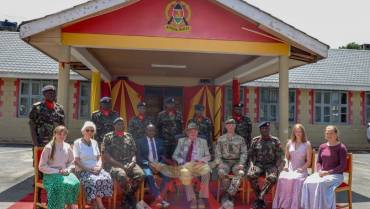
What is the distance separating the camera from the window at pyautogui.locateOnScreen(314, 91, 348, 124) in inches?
Result: 807

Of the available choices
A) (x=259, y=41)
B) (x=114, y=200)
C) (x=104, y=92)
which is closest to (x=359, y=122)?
(x=104, y=92)

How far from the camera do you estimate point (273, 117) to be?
65.8 ft

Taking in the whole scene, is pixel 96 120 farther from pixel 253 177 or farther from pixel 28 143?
pixel 28 143

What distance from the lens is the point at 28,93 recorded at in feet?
63.7

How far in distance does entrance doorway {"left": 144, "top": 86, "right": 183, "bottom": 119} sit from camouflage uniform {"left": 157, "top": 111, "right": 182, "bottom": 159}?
774 cm

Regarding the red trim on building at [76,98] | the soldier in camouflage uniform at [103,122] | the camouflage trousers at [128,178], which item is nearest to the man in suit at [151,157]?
the camouflage trousers at [128,178]

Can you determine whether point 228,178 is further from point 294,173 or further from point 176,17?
point 176,17

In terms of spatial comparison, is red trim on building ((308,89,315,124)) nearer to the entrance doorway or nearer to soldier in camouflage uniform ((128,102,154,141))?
the entrance doorway

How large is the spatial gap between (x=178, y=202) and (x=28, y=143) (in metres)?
13.3

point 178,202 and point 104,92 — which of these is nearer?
point 178,202

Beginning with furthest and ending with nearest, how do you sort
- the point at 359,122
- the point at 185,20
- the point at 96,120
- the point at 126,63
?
the point at 359,122
the point at 126,63
the point at 185,20
the point at 96,120

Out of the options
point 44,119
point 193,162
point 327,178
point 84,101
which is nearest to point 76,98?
point 84,101

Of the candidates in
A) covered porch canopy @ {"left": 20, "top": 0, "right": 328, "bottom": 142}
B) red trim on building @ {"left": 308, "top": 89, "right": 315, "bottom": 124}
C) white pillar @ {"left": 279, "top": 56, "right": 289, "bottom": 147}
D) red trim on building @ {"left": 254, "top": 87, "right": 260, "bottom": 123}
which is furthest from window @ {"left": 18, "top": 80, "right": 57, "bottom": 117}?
white pillar @ {"left": 279, "top": 56, "right": 289, "bottom": 147}

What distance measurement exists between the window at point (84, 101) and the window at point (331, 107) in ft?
33.7
